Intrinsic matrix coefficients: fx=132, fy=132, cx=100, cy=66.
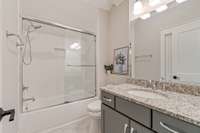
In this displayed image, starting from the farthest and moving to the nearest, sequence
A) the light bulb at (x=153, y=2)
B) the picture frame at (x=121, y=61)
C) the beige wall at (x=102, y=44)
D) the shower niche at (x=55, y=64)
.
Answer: the beige wall at (x=102, y=44)
the picture frame at (x=121, y=61)
the shower niche at (x=55, y=64)
the light bulb at (x=153, y=2)

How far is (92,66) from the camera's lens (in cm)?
292

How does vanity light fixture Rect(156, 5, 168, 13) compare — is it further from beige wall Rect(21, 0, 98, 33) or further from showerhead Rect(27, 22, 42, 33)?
showerhead Rect(27, 22, 42, 33)

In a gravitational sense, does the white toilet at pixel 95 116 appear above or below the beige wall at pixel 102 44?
below

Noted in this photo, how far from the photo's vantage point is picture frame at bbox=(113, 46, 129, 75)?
7.93 feet

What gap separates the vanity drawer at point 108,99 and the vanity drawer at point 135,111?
0.30 feet

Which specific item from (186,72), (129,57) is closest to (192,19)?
(186,72)

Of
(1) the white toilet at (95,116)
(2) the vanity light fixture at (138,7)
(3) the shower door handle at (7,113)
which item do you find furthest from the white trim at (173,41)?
(3) the shower door handle at (7,113)

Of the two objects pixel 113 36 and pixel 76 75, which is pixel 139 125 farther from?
pixel 113 36

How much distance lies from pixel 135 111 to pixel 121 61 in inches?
58.2

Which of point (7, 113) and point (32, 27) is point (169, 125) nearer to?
point (7, 113)

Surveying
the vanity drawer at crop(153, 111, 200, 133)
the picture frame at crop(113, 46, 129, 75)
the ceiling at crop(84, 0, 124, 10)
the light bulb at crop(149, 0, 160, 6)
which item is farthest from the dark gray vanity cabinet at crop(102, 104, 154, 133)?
the ceiling at crop(84, 0, 124, 10)

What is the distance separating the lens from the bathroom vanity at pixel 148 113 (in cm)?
80

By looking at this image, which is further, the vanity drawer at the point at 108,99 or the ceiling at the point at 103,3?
the ceiling at the point at 103,3

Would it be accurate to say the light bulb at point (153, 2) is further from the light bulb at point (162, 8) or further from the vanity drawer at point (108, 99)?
the vanity drawer at point (108, 99)
